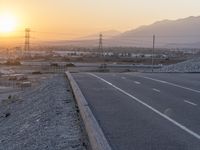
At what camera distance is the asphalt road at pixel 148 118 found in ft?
38.7

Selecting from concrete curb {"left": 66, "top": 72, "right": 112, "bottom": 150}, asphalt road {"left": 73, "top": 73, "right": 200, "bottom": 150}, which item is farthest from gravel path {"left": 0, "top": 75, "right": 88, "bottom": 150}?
asphalt road {"left": 73, "top": 73, "right": 200, "bottom": 150}

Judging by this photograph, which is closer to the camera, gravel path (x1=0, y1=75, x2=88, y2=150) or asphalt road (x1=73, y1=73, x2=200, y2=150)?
asphalt road (x1=73, y1=73, x2=200, y2=150)

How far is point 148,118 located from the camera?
1585cm

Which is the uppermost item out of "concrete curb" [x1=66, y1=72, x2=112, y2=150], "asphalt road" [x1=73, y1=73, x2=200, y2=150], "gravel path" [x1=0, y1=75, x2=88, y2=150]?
"concrete curb" [x1=66, y1=72, x2=112, y2=150]

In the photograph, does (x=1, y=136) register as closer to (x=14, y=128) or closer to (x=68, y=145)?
(x=14, y=128)

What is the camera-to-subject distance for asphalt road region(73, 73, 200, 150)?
11.8m

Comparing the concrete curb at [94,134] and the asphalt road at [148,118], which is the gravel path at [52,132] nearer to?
the concrete curb at [94,134]

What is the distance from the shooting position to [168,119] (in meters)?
15.6

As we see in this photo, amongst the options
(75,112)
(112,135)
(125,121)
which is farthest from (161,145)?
(75,112)

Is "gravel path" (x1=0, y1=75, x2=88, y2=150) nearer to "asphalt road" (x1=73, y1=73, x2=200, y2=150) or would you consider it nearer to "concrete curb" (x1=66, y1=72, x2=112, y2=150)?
"concrete curb" (x1=66, y1=72, x2=112, y2=150)

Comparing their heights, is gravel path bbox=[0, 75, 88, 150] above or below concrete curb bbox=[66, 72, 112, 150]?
below

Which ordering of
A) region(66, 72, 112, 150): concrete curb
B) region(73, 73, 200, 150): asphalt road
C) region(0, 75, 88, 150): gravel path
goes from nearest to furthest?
region(66, 72, 112, 150): concrete curb, region(73, 73, 200, 150): asphalt road, region(0, 75, 88, 150): gravel path

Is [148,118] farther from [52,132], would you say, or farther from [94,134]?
[94,134]

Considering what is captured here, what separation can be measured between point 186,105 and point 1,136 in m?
6.93
